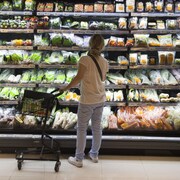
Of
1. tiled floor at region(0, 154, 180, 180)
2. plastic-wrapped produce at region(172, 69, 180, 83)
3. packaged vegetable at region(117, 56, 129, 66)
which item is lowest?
tiled floor at region(0, 154, 180, 180)

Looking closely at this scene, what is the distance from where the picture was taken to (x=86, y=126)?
12.8 ft

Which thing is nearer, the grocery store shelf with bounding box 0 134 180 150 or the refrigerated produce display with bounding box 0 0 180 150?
the grocery store shelf with bounding box 0 134 180 150

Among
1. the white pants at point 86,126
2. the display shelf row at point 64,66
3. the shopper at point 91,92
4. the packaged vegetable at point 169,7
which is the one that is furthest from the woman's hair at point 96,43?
the packaged vegetable at point 169,7

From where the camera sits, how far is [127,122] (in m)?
4.37

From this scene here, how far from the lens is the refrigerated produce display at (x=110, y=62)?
4.29 metres

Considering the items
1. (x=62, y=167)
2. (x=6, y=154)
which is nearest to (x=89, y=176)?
(x=62, y=167)

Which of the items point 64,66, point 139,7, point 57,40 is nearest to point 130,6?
point 139,7

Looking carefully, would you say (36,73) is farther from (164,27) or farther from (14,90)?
(164,27)

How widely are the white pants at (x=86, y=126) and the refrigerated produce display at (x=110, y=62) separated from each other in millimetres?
228

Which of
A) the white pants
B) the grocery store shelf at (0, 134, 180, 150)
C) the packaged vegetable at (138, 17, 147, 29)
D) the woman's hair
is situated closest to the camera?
the woman's hair

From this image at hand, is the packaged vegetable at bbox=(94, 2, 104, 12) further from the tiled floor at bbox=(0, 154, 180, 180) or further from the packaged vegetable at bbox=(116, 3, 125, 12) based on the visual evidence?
the tiled floor at bbox=(0, 154, 180, 180)

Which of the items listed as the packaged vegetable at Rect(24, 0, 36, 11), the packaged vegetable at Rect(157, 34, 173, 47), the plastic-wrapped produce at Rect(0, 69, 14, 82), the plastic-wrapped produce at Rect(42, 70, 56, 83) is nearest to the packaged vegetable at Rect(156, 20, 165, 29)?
the packaged vegetable at Rect(157, 34, 173, 47)

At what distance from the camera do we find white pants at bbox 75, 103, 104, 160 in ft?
12.6

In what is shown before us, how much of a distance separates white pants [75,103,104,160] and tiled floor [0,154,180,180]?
197 millimetres
